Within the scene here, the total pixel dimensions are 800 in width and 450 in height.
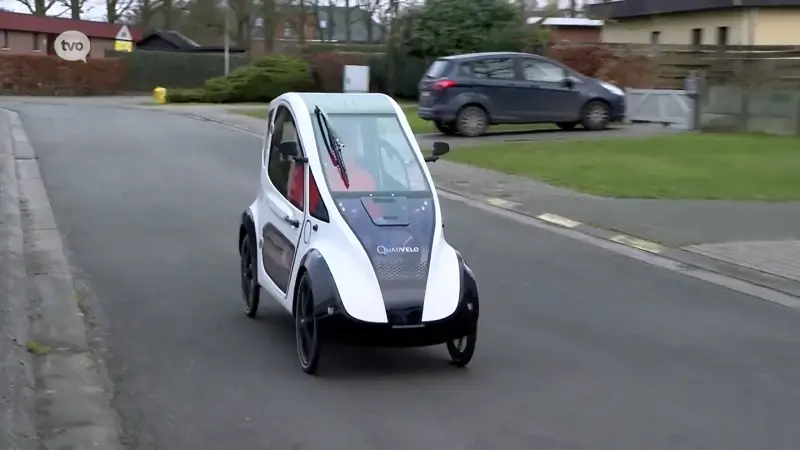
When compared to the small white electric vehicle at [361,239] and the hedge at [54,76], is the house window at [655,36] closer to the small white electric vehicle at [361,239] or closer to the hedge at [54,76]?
the hedge at [54,76]

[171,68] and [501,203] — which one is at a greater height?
[171,68]

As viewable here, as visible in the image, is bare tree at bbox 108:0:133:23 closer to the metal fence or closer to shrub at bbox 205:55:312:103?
shrub at bbox 205:55:312:103

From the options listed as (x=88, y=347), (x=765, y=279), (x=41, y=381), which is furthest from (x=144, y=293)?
(x=765, y=279)

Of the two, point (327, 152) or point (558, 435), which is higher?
point (327, 152)

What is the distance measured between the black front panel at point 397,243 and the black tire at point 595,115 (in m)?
19.7

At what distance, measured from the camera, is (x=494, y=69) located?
26.2m

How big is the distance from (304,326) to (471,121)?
1884cm

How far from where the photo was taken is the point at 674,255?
1245 cm

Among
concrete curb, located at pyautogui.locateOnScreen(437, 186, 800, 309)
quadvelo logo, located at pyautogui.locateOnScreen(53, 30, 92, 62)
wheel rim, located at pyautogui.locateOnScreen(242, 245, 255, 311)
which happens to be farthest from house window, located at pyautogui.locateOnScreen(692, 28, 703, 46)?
wheel rim, located at pyautogui.locateOnScreen(242, 245, 255, 311)

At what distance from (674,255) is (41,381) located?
7.25 metres

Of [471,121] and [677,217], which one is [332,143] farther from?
[471,121]

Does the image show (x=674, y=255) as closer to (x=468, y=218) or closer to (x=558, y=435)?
(x=468, y=218)

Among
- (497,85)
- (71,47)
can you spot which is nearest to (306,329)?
(497,85)

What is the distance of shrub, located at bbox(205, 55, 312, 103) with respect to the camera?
46.3m
